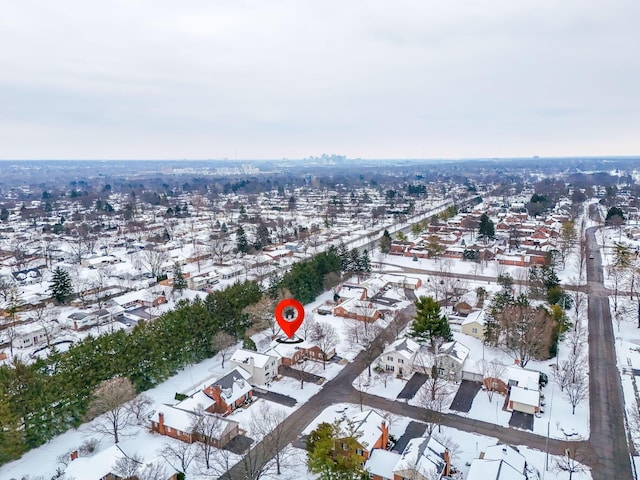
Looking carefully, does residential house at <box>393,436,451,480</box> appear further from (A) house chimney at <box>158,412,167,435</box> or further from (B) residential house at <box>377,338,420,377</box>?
(A) house chimney at <box>158,412,167,435</box>

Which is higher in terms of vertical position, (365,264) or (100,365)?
(100,365)

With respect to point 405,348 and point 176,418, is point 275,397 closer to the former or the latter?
point 176,418

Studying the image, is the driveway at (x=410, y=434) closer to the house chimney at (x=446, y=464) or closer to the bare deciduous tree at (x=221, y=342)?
the house chimney at (x=446, y=464)

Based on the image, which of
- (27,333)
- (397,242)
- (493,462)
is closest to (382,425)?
(493,462)

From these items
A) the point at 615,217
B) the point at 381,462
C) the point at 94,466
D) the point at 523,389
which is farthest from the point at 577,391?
the point at 615,217

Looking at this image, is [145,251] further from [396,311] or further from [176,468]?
[176,468]
